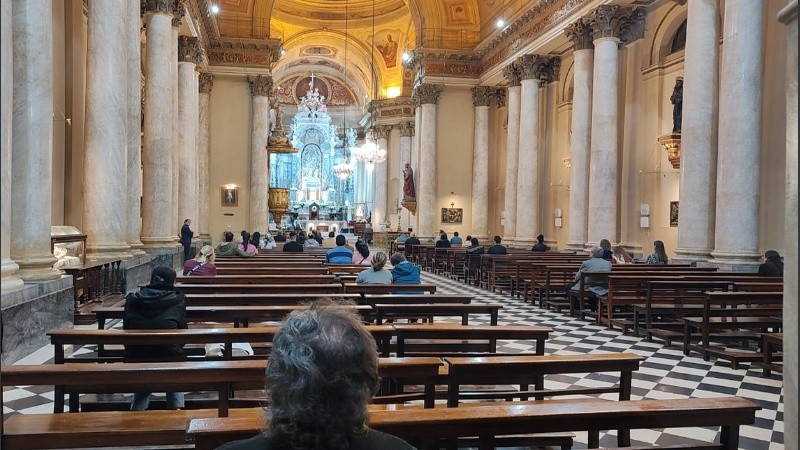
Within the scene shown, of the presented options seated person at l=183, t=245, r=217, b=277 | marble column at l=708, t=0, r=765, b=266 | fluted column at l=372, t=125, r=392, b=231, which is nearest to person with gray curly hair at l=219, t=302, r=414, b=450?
seated person at l=183, t=245, r=217, b=277

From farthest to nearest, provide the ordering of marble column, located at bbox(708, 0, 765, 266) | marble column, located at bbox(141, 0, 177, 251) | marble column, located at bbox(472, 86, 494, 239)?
1. marble column, located at bbox(472, 86, 494, 239)
2. marble column, located at bbox(141, 0, 177, 251)
3. marble column, located at bbox(708, 0, 765, 266)

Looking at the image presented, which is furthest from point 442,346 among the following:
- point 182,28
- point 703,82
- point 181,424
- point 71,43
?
point 182,28

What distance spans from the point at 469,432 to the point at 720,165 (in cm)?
915

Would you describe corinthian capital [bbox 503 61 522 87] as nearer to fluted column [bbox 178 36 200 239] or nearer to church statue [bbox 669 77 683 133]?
church statue [bbox 669 77 683 133]

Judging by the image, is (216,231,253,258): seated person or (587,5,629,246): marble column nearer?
(216,231,253,258): seated person

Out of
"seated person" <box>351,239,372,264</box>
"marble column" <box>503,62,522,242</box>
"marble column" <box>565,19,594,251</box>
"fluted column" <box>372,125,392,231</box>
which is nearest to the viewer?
"seated person" <box>351,239,372,264</box>

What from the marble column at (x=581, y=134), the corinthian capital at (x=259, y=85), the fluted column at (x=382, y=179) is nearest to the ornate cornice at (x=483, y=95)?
the marble column at (x=581, y=134)

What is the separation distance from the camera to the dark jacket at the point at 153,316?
3812mm

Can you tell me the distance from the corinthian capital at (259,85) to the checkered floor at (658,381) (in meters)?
14.3

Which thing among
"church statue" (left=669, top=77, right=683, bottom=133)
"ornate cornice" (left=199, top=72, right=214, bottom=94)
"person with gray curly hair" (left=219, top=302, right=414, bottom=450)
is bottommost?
"person with gray curly hair" (left=219, top=302, right=414, bottom=450)

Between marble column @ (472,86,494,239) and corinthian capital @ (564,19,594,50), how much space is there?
282 inches

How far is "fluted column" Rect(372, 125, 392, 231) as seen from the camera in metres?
31.0

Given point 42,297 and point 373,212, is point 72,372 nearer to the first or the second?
point 42,297

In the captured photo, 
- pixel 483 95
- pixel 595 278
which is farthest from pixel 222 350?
pixel 483 95
